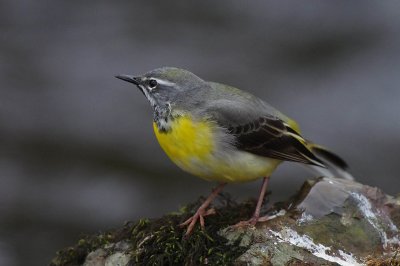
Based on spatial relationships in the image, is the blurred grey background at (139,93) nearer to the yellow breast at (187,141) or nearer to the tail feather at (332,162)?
the tail feather at (332,162)

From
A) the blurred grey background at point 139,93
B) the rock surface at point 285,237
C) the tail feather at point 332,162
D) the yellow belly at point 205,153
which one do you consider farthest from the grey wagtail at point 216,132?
the blurred grey background at point 139,93

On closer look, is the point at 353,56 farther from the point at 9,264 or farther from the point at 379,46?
the point at 9,264

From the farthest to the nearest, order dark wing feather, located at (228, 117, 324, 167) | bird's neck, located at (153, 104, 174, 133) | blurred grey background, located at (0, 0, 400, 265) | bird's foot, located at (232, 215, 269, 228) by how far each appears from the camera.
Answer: blurred grey background, located at (0, 0, 400, 265) < dark wing feather, located at (228, 117, 324, 167) < bird's neck, located at (153, 104, 174, 133) < bird's foot, located at (232, 215, 269, 228)

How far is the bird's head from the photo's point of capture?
755 cm

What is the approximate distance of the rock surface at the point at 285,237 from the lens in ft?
21.5

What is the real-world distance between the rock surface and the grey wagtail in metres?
0.21

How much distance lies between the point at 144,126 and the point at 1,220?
3.14 metres

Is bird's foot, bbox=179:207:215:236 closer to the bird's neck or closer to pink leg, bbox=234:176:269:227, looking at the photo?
pink leg, bbox=234:176:269:227

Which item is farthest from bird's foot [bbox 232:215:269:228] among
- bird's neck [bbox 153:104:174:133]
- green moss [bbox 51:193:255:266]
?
bird's neck [bbox 153:104:174:133]

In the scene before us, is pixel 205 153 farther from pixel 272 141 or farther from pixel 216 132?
pixel 272 141

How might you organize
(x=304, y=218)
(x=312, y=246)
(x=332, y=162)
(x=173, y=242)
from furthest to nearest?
(x=332, y=162) → (x=304, y=218) → (x=173, y=242) → (x=312, y=246)

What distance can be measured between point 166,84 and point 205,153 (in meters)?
0.93

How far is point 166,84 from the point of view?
7598mm

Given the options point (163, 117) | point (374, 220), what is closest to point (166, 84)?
point (163, 117)
